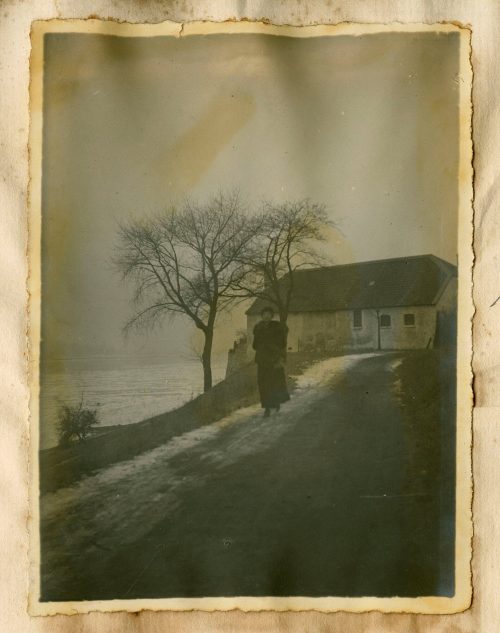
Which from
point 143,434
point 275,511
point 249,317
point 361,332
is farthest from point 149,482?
point 361,332

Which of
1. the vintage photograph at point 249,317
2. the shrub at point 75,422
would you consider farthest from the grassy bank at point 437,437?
the shrub at point 75,422

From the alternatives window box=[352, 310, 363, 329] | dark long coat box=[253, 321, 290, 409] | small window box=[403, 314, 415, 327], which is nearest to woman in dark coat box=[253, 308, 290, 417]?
dark long coat box=[253, 321, 290, 409]

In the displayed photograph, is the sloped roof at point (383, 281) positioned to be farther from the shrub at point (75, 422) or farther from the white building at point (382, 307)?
the shrub at point (75, 422)

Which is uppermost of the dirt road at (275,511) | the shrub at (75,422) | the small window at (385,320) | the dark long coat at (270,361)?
the small window at (385,320)

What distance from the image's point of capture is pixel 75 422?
3.47 ft

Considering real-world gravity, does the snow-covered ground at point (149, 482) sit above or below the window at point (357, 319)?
below

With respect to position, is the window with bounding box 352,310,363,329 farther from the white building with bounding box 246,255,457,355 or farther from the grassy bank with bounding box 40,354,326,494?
the grassy bank with bounding box 40,354,326,494

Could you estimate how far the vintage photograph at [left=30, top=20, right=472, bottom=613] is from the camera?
41.4 inches

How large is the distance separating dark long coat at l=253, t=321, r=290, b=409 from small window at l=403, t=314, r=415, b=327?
0.81 feet

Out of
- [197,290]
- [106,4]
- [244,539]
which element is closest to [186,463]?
[244,539]

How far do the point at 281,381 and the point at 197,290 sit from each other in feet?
0.82

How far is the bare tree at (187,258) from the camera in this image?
41.7 inches

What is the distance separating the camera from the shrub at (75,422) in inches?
41.6

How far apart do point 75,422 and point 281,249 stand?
0.54 metres
